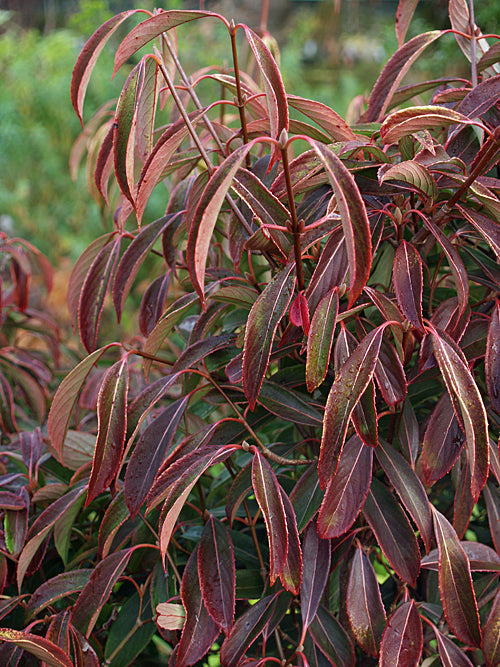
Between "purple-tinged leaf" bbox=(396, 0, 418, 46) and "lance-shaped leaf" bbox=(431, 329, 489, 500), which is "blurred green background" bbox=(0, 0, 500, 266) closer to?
"purple-tinged leaf" bbox=(396, 0, 418, 46)

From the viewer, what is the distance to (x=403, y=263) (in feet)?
1.67

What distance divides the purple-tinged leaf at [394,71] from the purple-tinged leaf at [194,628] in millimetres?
533

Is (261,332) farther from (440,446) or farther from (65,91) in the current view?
(65,91)

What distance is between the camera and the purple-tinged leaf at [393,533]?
1.72 feet

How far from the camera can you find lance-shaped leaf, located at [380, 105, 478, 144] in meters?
0.49

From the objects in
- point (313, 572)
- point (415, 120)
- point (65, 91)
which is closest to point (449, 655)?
point (313, 572)

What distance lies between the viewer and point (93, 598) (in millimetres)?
569

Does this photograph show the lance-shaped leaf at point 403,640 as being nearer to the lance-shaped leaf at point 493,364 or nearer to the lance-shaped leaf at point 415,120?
the lance-shaped leaf at point 493,364

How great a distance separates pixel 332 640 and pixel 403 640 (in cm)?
9

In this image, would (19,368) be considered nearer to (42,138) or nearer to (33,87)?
(42,138)

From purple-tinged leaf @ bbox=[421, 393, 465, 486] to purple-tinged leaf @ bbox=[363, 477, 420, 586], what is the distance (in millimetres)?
45

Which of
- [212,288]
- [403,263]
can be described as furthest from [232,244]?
[403,263]

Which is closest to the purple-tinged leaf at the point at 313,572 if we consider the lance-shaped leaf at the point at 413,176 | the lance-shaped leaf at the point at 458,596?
the lance-shaped leaf at the point at 458,596

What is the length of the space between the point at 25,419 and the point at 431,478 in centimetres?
87
